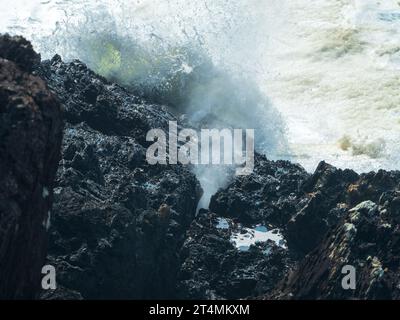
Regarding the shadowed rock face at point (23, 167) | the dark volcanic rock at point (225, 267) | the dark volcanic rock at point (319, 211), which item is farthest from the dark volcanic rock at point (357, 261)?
the shadowed rock face at point (23, 167)

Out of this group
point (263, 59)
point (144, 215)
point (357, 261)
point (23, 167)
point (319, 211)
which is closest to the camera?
point (23, 167)

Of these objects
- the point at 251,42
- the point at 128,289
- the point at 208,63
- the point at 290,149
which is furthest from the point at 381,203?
the point at 251,42

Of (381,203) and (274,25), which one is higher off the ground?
(274,25)

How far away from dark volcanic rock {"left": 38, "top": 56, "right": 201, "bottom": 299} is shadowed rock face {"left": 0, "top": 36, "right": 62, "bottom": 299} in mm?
2850

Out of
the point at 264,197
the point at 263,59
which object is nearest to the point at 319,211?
the point at 264,197

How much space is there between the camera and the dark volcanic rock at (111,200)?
40.9 metres

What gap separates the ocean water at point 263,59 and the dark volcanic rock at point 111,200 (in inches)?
284

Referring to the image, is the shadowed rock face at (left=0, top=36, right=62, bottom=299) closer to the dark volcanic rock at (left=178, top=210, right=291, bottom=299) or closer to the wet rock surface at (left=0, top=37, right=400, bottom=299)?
the wet rock surface at (left=0, top=37, right=400, bottom=299)

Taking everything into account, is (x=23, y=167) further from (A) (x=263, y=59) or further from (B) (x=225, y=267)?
(A) (x=263, y=59)

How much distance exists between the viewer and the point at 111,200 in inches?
1698

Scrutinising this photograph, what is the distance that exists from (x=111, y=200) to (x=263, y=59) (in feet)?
83.1

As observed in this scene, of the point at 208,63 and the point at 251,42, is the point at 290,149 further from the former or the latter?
the point at 251,42
